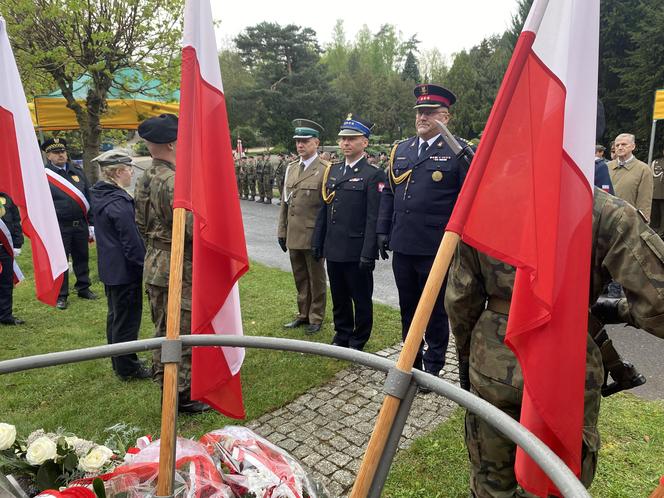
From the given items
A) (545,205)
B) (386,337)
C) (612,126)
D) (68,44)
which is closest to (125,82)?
(68,44)

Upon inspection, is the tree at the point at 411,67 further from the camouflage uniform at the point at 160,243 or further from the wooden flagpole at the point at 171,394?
the wooden flagpole at the point at 171,394

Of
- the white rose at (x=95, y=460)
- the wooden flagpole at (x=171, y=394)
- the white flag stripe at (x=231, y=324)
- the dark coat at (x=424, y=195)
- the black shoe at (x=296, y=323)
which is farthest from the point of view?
the black shoe at (x=296, y=323)

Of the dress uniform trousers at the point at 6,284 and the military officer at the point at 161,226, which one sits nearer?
the military officer at the point at 161,226

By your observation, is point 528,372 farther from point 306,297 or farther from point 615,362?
point 306,297

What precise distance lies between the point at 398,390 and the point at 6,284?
249 inches

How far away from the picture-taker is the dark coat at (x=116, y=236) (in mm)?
4211

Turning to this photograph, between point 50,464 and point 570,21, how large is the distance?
6.66 ft

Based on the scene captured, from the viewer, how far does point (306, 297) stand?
573 centimetres

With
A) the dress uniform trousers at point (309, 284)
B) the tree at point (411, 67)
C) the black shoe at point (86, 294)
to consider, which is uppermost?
the tree at point (411, 67)

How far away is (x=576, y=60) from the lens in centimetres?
136

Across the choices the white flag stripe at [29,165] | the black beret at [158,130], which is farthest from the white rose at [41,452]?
the black beret at [158,130]

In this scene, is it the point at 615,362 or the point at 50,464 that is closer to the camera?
the point at 50,464

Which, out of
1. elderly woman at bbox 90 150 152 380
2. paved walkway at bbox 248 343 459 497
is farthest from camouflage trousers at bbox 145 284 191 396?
paved walkway at bbox 248 343 459 497

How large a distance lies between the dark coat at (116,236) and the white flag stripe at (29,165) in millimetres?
1499
